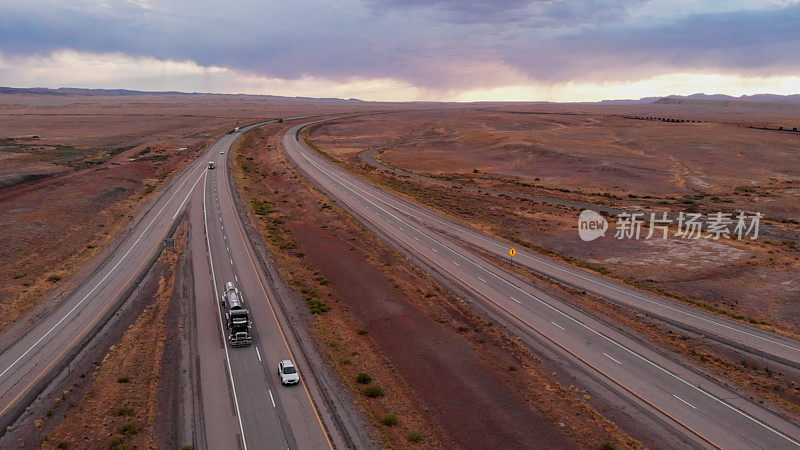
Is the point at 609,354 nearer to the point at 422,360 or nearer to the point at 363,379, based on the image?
the point at 422,360

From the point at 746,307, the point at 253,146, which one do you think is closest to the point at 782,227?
the point at 746,307

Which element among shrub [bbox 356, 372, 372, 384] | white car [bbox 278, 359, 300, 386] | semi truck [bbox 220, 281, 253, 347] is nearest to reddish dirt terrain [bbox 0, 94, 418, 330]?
semi truck [bbox 220, 281, 253, 347]

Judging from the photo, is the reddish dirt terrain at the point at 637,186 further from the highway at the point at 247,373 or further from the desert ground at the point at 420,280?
the highway at the point at 247,373

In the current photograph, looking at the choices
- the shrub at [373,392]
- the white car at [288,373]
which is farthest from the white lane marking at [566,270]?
the white car at [288,373]

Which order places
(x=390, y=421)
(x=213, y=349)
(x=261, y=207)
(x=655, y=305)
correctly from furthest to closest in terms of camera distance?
(x=261, y=207), (x=655, y=305), (x=213, y=349), (x=390, y=421)

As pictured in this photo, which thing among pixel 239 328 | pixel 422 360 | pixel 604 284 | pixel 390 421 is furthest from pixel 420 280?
pixel 390 421
